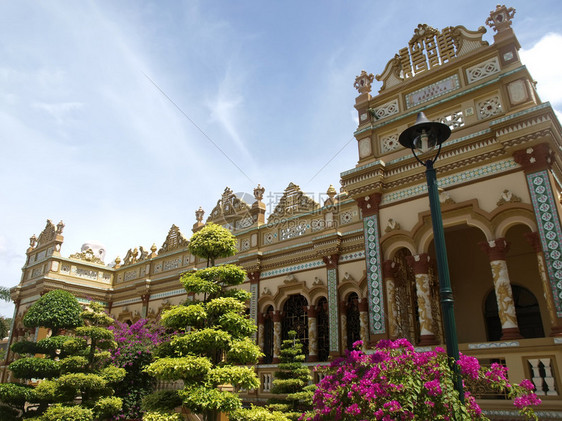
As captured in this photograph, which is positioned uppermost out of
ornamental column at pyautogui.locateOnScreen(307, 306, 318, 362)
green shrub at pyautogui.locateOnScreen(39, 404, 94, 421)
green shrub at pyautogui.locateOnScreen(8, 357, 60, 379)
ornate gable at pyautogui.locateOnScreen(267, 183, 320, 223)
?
ornate gable at pyautogui.locateOnScreen(267, 183, 320, 223)

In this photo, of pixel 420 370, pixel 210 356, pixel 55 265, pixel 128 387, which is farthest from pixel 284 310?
pixel 55 265

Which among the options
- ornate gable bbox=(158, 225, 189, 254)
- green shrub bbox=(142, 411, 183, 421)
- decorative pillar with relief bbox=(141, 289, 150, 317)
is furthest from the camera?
decorative pillar with relief bbox=(141, 289, 150, 317)

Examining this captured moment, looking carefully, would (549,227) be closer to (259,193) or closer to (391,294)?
(391,294)

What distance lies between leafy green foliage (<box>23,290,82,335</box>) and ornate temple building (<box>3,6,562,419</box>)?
659 centimetres

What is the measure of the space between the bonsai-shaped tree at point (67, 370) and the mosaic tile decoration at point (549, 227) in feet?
35.0

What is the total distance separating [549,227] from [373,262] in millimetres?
4019

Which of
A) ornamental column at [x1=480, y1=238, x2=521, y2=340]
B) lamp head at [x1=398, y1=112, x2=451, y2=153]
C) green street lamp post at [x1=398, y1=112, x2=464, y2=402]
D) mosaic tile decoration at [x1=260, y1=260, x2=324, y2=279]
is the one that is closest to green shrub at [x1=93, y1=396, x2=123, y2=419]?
mosaic tile decoration at [x1=260, y1=260, x2=324, y2=279]

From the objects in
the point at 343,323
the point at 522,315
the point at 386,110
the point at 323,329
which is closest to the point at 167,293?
the point at 323,329

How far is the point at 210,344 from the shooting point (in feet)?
29.1

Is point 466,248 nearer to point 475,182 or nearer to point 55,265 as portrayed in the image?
point 475,182

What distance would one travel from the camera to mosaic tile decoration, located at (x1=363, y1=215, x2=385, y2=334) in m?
10.6

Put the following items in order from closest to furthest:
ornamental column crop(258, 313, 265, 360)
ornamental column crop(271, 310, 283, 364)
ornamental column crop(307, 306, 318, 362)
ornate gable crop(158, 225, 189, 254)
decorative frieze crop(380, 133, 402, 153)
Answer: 1. decorative frieze crop(380, 133, 402, 153)
2. ornamental column crop(307, 306, 318, 362)
3. ornamental column crop(271, 310, 283, 364)
4. ornamental column crop(258, 313, 265, 360)
5. ornate gable crop(158, 225, 189, 254)

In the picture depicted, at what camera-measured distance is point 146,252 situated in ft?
80.7

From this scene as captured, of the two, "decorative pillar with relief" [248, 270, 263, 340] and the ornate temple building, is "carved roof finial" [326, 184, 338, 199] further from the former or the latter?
"decorative pillar with relief" [248, 270, 263, 340]
